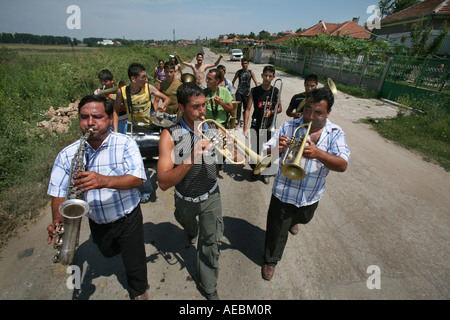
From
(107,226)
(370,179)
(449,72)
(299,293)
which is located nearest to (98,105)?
(107,226)

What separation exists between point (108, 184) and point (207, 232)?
111 cm

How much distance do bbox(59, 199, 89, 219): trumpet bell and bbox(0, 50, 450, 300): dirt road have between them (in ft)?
4.91

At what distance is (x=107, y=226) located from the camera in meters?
2.14

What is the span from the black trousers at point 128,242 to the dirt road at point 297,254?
442 millimetres

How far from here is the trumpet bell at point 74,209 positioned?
1.56 m

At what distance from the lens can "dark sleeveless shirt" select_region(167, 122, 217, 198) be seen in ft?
6.97

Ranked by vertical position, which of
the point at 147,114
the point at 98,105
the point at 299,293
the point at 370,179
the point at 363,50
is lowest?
the point at 299,293

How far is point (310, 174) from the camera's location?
2.44 metres

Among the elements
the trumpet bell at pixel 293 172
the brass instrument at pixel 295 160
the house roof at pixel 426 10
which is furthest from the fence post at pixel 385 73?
the house roof at pixel 426 10

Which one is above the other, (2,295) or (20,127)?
(20,127)

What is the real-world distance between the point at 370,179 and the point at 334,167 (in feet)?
12.7

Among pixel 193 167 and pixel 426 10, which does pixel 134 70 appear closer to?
pixel 193 167

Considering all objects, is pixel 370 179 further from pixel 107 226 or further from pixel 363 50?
pixel 363 50

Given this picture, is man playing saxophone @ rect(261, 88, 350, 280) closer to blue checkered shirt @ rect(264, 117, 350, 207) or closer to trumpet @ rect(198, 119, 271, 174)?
blue checkered shirt @ rect(264, 117, 350, 207)
